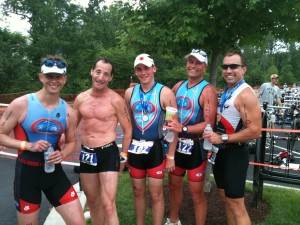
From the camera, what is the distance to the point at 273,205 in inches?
190

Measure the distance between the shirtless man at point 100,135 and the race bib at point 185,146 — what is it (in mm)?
658

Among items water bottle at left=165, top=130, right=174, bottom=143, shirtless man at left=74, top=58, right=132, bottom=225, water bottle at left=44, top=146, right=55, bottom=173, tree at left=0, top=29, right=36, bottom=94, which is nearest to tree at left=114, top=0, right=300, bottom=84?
shirtless man at left=74, top=58, right=132, bottom=225

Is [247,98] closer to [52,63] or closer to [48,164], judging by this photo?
[52,63]

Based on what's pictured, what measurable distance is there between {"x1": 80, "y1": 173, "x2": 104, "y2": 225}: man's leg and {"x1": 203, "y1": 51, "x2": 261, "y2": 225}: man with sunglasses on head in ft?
4.63

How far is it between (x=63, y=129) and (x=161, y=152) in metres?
1.28

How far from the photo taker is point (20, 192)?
3.04m

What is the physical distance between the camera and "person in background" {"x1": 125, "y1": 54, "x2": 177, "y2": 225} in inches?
149

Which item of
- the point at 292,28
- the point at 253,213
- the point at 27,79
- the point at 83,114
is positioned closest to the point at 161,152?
the point at 83,114

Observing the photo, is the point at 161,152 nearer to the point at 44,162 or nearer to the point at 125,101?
the point at 125,101

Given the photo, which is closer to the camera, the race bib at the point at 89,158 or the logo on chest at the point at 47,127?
the logo on chest at the point at 47,127

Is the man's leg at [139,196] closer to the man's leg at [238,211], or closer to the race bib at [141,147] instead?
the race bib at [141,147]

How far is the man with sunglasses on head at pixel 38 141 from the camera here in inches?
117

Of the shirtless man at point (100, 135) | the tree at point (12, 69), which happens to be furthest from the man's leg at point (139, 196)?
the tree at point (12, 69)

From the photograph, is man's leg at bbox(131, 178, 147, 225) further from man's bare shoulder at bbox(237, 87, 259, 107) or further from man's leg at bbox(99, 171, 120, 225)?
man's bare shoulder at bbox(237, 87, 259, 107)
